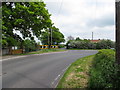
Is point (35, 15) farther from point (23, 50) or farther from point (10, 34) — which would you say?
point (23, 50)

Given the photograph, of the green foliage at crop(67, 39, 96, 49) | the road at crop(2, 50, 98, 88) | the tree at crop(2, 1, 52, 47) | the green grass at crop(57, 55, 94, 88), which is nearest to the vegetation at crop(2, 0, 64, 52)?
the tree at crop(2, 1, 52, 47)

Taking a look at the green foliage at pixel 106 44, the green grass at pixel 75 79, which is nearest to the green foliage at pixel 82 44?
the green foliage at pixel 106 44

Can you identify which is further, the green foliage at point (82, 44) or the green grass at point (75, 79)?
the green foliage at point (82, 44)

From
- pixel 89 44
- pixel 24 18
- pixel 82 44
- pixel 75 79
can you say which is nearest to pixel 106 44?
pixel 89 44

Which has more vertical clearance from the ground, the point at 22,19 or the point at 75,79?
the point at 22,19

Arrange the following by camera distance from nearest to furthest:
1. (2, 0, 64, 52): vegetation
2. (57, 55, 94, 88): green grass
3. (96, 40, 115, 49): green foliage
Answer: (57, 55, 94, 88): green grass, (2, 0, 64, 52): vegetation, (96, 40, 115, 49): green foliage

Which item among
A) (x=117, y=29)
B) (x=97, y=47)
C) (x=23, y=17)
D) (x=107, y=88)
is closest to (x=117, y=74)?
(x=107, y=88)

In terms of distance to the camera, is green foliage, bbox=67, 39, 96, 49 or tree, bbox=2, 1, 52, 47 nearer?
tree, bbox=2, 1, 52, 47

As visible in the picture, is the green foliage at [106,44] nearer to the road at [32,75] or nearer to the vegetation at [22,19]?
the vegetation at [22,19]

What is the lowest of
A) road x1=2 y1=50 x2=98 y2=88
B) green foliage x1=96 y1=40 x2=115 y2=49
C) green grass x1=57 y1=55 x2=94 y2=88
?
road x1=2 y1=50 x2=98 y2=88

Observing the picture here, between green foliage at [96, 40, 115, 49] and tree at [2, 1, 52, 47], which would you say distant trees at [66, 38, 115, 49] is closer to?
green foliage at [96, 40, 115, 49]

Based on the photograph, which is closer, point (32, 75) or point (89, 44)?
point (32, 75)

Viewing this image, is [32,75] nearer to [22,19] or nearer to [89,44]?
[22,19]

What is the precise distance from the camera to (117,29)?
3.98 metres
